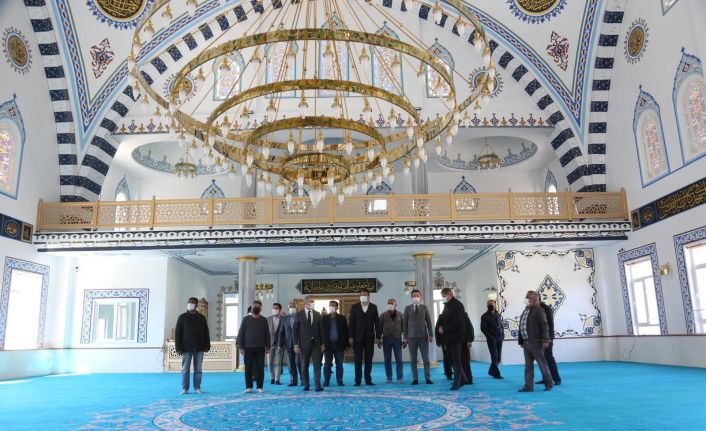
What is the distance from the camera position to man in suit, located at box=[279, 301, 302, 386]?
254 inches

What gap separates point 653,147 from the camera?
8664 millimetres

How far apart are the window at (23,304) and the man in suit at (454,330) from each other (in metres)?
6.45

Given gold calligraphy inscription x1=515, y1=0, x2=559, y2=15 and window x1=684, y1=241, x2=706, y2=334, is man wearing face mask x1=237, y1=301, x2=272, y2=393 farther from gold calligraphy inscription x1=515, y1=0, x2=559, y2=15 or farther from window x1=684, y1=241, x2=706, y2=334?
gold calligraphy inscription x1=515, y1=0, x2=559, y2=15

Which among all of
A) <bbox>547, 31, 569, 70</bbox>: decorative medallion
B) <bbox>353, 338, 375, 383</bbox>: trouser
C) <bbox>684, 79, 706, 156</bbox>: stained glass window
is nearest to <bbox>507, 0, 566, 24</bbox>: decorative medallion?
<bbox>547, 31, 569, 70</bbox>: decorative medallion

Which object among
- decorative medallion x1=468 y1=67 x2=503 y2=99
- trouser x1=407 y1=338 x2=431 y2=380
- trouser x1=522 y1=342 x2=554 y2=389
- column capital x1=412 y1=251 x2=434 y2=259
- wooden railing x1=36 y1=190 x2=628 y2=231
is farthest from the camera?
decorative medallion x1=468 y1=67 x2=503 y2=99

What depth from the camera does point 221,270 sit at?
12.5 m

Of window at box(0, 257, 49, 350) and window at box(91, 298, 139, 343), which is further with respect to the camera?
window at box(91, 298, 139, 343)

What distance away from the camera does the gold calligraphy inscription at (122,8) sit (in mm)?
9391

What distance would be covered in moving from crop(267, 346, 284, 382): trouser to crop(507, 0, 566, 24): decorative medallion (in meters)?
7.05

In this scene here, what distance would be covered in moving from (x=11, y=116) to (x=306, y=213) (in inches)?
184

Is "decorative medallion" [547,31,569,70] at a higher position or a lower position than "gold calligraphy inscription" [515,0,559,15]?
lower

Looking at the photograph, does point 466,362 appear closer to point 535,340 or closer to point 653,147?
point 535,340

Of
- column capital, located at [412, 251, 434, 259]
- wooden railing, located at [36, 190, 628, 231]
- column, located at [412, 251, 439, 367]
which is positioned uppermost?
wooden railing, located at [36, 190, 628, 231]

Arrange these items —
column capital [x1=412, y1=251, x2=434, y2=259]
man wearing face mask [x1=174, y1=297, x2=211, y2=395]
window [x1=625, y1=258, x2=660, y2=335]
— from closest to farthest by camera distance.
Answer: man wearing face mask [x1=174, y1=297, x2=211, y2=395]
window [x1=625, y1=258, x2=660, y2=335]
column capital [x1=412, y1=251, x2=434, y2=259]
